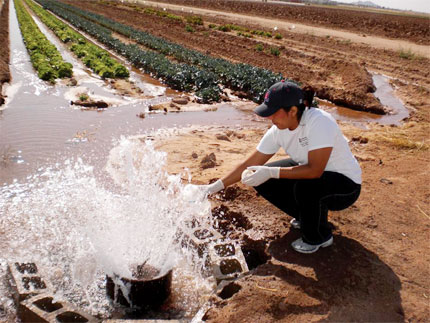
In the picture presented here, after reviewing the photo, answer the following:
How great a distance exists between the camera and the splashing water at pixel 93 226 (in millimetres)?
3143

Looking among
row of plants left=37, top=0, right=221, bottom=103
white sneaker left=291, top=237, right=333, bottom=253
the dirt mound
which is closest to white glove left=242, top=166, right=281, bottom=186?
white sneaker left=291, top=237, right=333, bottom=253

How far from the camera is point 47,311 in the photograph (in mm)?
2697

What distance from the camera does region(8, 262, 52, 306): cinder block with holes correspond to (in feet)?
9.17

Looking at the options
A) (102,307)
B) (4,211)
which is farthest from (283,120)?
(4,211)

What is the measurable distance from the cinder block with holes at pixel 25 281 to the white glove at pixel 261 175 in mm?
1738

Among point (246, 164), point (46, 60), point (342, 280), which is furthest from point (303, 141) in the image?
point (46, 60)

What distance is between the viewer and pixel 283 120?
115 inches

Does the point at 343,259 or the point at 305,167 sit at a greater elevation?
the point at 305,167

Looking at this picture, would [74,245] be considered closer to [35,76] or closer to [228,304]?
[228,304]

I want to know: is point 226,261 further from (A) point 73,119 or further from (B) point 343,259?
(A) point 73,119

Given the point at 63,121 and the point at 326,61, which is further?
the point at 326,61

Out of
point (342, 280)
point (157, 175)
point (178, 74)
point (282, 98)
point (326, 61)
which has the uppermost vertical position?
point (282, 98)

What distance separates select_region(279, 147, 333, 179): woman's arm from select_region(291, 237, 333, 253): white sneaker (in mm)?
598

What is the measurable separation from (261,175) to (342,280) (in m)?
0.99
